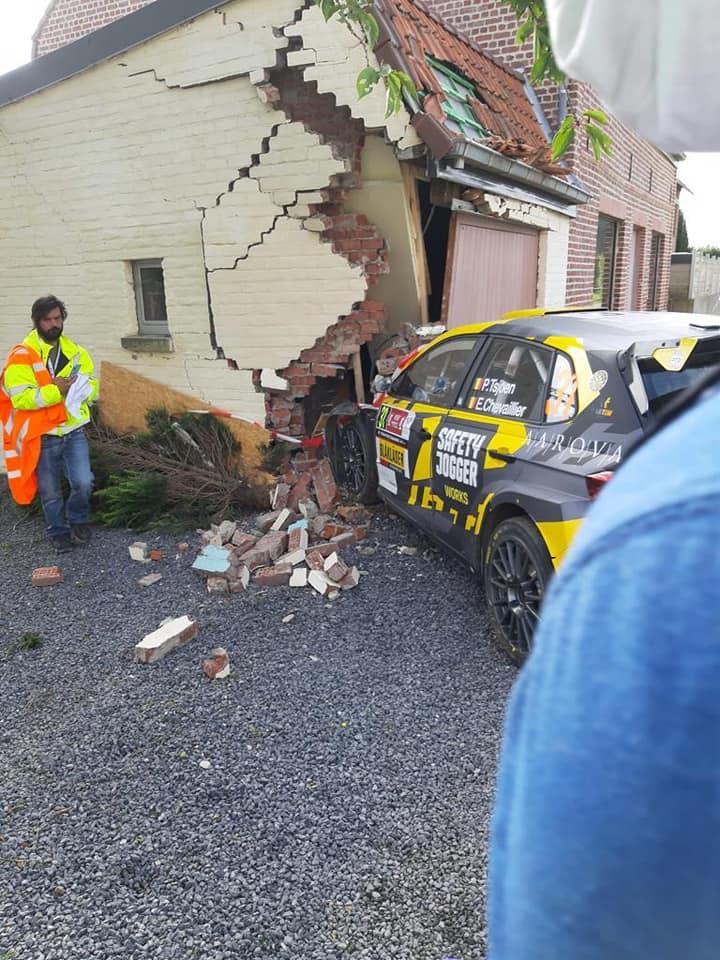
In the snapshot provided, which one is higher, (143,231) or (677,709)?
(143,231)

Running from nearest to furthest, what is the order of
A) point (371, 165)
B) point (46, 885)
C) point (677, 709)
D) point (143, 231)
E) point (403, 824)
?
point (677, 709) < point (46, 885) < point (403, 824) < point (371, 165) < point (143, 231)

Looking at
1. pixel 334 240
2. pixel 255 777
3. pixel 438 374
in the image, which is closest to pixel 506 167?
pixel 334 240

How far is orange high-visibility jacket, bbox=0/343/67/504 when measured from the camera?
5816 mm

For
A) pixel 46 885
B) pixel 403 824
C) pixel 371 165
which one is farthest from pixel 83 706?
pixel 371 165

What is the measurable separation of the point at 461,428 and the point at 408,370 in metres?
1.19

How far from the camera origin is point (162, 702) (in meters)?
3.76

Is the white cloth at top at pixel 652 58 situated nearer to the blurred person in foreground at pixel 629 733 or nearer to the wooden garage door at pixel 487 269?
the blurred person in foreground at pixel 629 733

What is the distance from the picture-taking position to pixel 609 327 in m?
4.11

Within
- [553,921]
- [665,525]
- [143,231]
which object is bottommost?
[553,921]

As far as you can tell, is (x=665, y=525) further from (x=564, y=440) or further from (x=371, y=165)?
(x=371, y=165)

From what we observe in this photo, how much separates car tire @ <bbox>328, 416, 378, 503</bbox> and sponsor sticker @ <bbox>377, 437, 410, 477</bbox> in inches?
15.4

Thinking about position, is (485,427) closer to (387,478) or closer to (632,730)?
(387,478)

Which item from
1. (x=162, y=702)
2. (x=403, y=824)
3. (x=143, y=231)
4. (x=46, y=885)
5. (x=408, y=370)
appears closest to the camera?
(x=46, y=885)

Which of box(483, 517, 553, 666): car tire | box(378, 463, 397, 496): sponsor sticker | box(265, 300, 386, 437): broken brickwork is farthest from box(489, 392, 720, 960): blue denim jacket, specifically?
box(265, 300, 386, 437): broken brickwork
